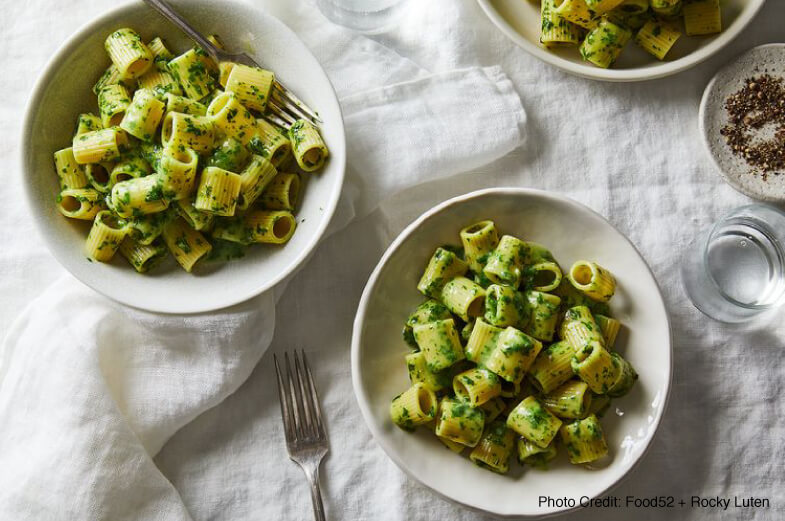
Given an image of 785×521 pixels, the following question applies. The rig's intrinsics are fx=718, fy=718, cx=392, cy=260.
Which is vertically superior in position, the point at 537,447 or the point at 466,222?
the point at 466,222

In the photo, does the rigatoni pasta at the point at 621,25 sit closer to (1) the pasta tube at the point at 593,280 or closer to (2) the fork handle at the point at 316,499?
(1) the pasta tube at the point at 593,280

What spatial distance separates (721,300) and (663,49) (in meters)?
0.86

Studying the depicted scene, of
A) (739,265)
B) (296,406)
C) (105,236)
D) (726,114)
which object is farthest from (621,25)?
(105,236)

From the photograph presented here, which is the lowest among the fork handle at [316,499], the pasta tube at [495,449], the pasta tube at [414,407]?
the fork handle at [316,499]

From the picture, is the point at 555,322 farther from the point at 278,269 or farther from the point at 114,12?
the point at 114,12

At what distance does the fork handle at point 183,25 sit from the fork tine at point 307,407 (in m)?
1.00

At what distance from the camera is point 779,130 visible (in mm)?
2457

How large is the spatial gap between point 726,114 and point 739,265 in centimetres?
52

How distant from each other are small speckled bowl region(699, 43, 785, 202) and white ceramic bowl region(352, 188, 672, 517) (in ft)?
1.76

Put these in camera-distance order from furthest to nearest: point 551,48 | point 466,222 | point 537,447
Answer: point 551,48 < point 466,222 < point 537,447

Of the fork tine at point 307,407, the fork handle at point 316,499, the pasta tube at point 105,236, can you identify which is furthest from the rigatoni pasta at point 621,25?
the fork handle at point 316,499

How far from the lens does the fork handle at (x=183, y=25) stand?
7.06ft

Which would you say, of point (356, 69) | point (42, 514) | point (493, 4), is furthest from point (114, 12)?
point (42, 514)

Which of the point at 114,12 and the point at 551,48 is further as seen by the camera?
the point at 551,48
